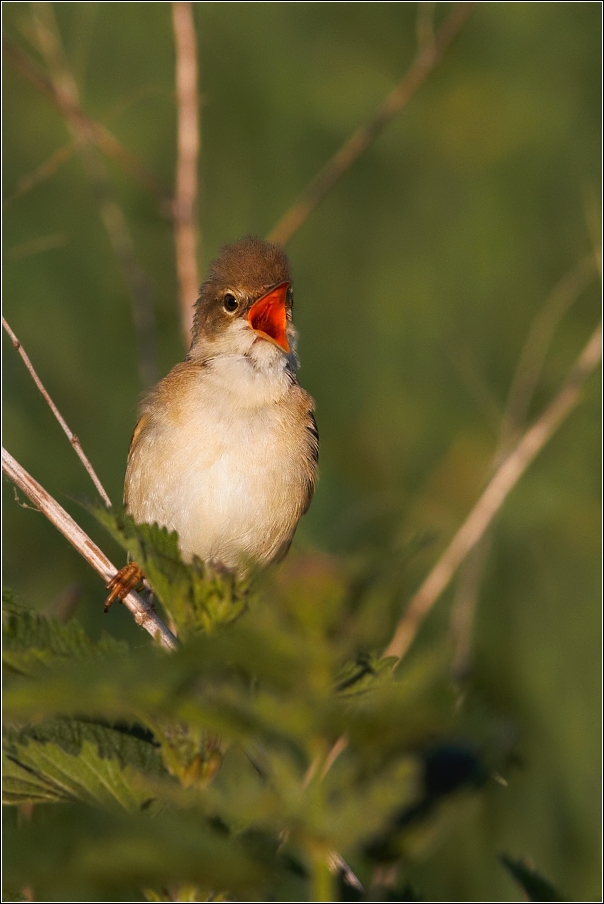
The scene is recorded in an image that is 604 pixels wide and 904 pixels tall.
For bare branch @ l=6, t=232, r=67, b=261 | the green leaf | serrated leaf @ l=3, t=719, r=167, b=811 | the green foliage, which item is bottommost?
the green leaf

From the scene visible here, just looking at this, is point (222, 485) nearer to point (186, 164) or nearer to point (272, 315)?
point (272, 315)

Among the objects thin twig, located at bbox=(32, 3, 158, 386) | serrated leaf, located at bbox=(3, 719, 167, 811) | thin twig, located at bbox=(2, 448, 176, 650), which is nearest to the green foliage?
serrated leaf, located at bbox=(3, 719, 167, 811)

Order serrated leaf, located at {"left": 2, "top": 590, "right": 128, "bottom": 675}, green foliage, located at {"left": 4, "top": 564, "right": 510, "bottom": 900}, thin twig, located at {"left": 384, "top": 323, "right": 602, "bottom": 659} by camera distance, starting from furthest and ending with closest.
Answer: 1. thin twig, located at {"left": 384, "top": 323, "right": 602, "bottom": 659}
2. serrated leaf, located at {"left": 2, "top": 590, "right": 128, "bottom": 675}
3. green foliage, located at {"left": 4, "top": 564, "right": 510, "bottom": 900}

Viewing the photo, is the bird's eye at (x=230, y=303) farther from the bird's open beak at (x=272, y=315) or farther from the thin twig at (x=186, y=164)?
the thin twig at (x=186, y=164)

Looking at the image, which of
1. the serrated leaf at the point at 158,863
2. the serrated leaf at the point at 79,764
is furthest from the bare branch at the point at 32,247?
the serrated leaf at the point at 158,863

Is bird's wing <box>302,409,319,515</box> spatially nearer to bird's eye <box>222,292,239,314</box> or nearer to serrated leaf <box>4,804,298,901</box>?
bird's eye <box>222,292,239,314</box>

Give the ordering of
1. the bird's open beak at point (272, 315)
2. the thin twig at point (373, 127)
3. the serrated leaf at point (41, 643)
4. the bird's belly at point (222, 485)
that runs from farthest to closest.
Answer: the thin twig at point (373, 127)
the bird's open beak at point (272, 315)
the bird's belly at point (222, 485)
the serrated leaf at point (41, 643)
